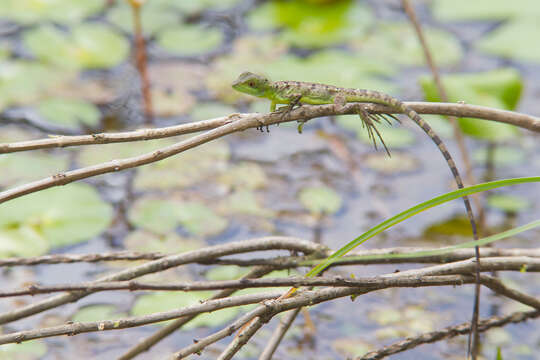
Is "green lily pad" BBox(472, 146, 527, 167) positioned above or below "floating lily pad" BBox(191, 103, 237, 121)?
below

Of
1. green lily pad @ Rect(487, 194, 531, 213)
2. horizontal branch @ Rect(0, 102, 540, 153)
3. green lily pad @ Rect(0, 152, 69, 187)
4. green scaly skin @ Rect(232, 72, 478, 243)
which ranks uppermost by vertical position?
green lily pad @ Rect(0, 152, 69, 187)

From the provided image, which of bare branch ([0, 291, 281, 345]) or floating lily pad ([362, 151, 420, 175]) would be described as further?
floating lily pad ([362, 151, 420, 175])

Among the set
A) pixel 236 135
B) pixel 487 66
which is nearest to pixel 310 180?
pixel 236 135

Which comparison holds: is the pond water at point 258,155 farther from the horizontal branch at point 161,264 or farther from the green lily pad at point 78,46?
the horizontal branch at point 161,264

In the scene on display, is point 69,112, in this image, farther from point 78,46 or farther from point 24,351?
point 24,351

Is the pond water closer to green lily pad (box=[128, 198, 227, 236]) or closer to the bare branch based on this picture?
green lily pad (box=[128, 198, 227, 236])

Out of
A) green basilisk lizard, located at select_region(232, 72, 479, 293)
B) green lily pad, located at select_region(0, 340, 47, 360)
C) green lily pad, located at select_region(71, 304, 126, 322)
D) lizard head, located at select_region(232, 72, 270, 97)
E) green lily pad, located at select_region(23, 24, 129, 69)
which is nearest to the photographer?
green basilisk lizard, located at select_region(232, 72, 479, 293)

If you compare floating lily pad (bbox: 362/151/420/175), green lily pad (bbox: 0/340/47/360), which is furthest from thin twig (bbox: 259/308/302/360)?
floating lily pad (bbox: 362/151/420/175)

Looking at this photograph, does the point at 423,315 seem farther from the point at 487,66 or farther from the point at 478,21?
the point at 478,21
